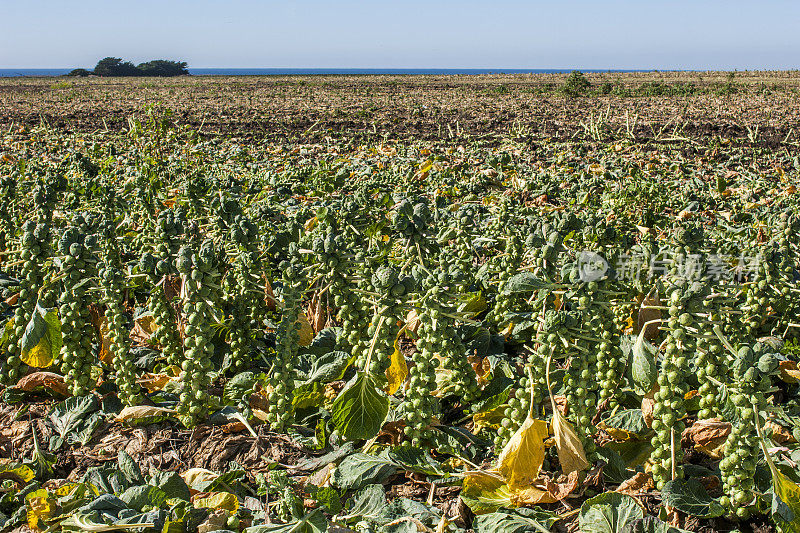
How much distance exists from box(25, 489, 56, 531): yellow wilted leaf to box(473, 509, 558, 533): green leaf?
1636mm

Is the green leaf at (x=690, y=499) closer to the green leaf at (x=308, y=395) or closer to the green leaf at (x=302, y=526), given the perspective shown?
the green leaf at (x=302, y=526)

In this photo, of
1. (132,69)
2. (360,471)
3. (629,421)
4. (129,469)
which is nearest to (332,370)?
(360,471)

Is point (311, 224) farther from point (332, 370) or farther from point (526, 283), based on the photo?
point (526, 283)

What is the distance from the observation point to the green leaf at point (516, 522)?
7.45 feet

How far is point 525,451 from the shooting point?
7.73 ft

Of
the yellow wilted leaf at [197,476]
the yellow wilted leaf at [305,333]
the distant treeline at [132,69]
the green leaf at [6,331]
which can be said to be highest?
the distant treeline at [132,69]

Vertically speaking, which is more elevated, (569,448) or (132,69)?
(132,69)

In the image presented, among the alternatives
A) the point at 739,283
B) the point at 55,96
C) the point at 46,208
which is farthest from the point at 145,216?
the point at 55,96

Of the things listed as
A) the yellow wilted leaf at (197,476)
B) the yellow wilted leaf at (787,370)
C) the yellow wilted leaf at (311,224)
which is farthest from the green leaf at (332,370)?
the yellow wilted leaf at (311,224)

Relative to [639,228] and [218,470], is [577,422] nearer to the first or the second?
[218,470]

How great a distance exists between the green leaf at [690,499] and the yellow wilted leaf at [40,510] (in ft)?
7.73

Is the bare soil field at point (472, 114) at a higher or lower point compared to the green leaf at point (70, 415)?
higher

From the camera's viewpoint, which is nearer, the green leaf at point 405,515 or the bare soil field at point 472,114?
the green leaf at point 405,515

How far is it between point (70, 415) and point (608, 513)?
8.68 feet
